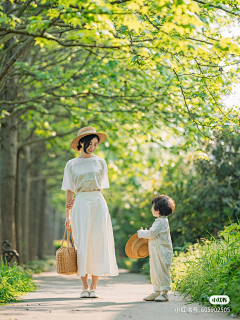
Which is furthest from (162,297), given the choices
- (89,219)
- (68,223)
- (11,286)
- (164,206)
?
(11,286)

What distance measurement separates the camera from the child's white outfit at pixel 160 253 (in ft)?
18.5

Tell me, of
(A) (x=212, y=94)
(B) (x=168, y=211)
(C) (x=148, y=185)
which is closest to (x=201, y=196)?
(C) (x=148, y=185)

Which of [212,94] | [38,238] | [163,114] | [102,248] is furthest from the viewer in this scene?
[38,238]

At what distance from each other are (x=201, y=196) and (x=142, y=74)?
4.08 metres

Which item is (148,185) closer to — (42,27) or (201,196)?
(201,196)

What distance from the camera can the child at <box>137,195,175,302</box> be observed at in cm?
564

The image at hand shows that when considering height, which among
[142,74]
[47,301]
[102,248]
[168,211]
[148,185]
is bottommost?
[47,301]

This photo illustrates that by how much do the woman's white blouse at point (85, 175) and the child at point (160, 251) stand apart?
1.02 m

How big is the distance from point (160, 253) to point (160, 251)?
27mm

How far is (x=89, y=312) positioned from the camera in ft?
15.3

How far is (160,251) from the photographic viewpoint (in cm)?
573

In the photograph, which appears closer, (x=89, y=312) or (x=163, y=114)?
(x=89, y=312)

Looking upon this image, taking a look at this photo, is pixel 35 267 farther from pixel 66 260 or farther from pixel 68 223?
pixel 66 260

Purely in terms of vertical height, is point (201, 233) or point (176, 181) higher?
point (176, 181)
